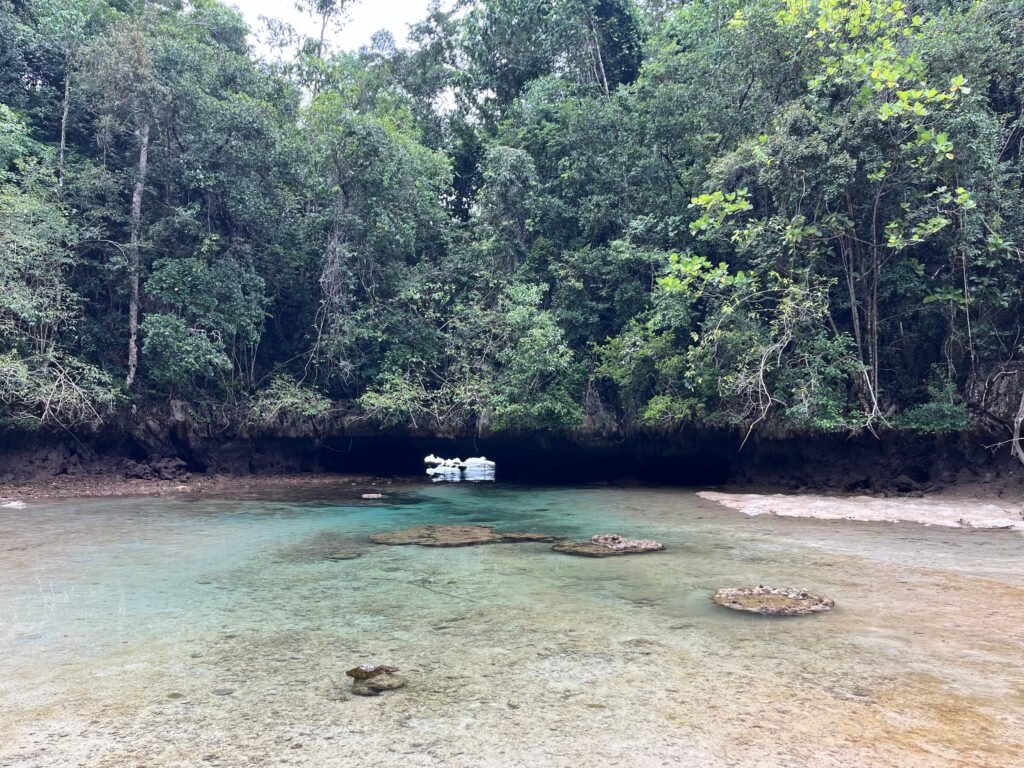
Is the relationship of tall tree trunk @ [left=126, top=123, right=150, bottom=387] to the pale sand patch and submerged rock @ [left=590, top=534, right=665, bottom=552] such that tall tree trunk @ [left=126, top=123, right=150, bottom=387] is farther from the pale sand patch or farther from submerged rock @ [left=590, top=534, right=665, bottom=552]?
the pale sand patch

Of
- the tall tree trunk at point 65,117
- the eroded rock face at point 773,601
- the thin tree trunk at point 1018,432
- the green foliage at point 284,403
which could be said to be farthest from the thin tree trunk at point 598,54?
the eroded rock face at point 773,601

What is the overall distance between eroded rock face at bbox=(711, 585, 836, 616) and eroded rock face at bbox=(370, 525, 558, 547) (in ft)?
11.7

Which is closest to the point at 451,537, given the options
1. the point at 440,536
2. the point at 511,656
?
the point at 440,536

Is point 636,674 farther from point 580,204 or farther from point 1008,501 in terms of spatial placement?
point 580,204

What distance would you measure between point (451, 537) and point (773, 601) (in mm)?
4735

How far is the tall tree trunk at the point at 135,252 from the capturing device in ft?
49.4

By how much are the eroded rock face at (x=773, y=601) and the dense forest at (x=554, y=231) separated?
276 inches

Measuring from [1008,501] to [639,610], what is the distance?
9619 mm

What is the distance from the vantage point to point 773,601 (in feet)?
18.2

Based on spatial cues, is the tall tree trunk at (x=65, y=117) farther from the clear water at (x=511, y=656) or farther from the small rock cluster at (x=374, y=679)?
the small rock cluster at (x=374, y=679)

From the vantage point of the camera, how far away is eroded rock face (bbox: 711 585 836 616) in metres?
5.31

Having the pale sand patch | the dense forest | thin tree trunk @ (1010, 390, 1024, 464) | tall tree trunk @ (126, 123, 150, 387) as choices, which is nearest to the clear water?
the pale sand patch

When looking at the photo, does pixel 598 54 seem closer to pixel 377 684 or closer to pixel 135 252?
pixel 135 252

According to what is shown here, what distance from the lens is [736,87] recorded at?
14492 mm
